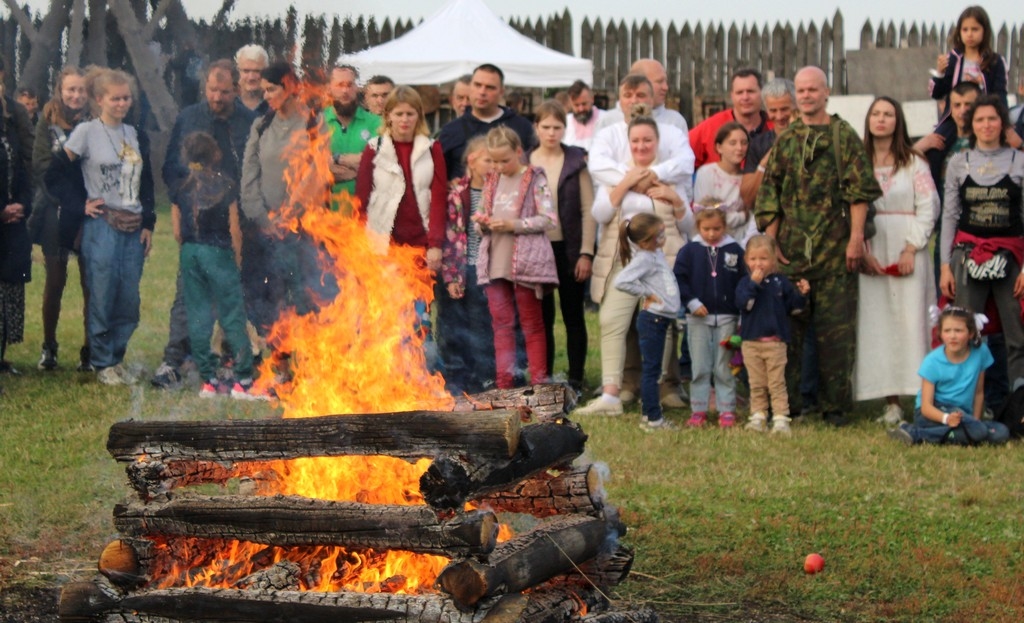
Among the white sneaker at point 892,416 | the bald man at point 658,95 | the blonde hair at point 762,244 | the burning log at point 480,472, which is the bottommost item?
the white sneaker at point 892,416

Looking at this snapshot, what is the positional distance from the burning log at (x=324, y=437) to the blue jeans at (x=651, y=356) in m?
4.90

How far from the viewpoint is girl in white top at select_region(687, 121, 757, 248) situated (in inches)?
404

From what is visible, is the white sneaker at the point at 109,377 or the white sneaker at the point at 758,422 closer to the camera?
the white sneaker at the point at 758,422

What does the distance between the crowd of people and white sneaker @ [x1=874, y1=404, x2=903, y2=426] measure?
0.14 feet

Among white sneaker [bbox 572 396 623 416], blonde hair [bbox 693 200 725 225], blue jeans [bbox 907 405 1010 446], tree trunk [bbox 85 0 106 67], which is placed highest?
tree trunk [bbox 85 0 106 67]

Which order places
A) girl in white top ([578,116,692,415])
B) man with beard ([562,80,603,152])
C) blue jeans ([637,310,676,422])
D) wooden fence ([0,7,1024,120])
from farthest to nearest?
wooden fence ([0,7,1024,120]), man with beard ([562,80,603,152]), girl in white top ([578,116,692,415]), blue jeans ([637,310,676,422])

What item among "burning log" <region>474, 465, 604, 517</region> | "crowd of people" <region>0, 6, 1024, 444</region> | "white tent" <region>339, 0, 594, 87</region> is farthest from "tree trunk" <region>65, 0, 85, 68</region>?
"white tent" <region>339, 0, 594, 87</region>

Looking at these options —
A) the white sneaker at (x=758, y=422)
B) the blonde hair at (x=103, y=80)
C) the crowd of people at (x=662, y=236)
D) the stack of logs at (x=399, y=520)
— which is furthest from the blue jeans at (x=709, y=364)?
the blonde hair at (x=103, y=80)

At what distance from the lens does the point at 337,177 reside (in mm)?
9766

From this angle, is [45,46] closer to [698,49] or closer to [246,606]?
[246,606]

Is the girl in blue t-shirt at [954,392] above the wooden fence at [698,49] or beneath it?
beneath

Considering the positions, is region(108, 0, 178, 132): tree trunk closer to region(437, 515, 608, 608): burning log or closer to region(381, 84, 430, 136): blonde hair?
region(381, 84, 430, 136): blonde hair

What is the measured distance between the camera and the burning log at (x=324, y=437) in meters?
4.64

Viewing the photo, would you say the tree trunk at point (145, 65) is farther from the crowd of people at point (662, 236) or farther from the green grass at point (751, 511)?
the green grass at point (751, 511)
